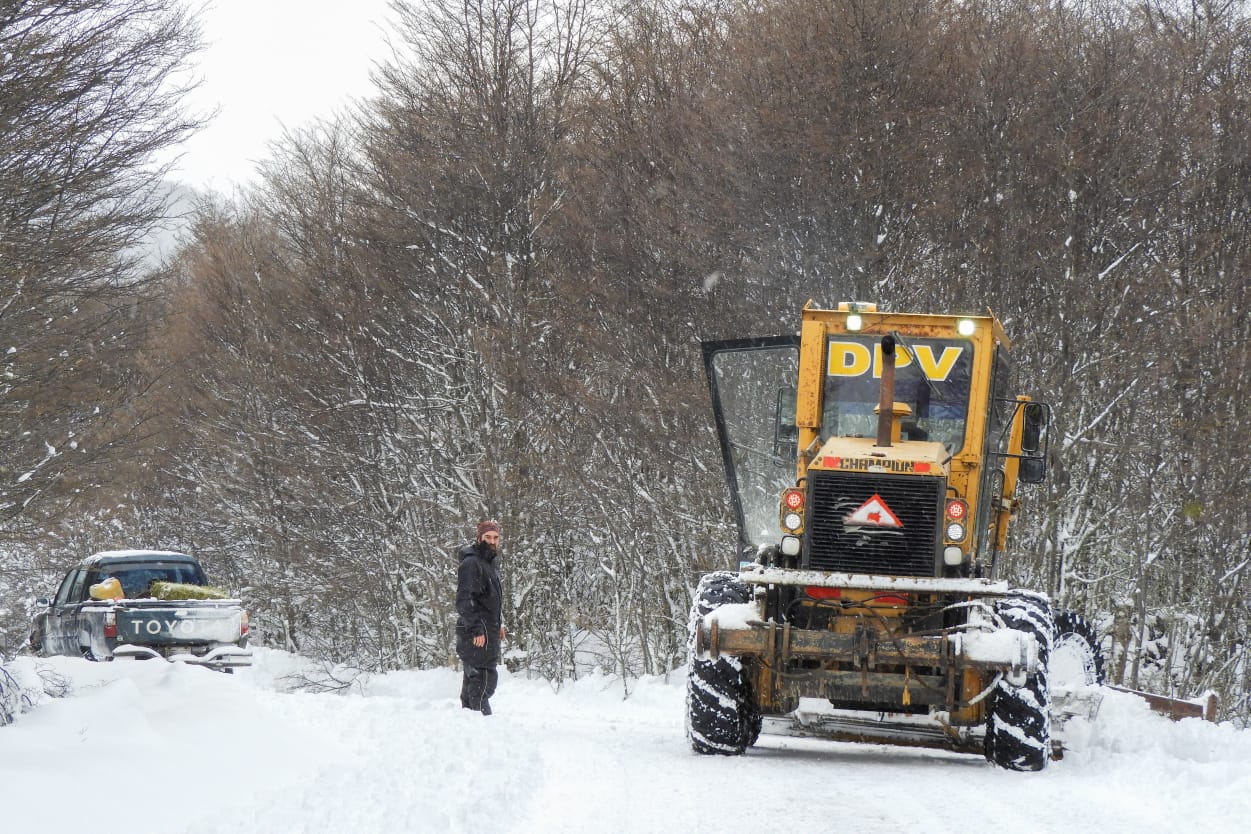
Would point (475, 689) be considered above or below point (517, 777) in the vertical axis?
below

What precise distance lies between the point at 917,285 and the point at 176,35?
9.72 meters

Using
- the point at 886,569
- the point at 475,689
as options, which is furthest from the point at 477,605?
the point at 886,569

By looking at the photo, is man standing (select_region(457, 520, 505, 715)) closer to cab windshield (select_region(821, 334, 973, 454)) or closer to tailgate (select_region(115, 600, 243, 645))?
cab windshield (select_region(821, 334, 973, 454))

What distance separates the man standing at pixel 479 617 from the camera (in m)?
12.1

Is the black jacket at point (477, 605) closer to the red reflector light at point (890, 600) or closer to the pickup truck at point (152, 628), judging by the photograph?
the red reflector light at point (890, 600)

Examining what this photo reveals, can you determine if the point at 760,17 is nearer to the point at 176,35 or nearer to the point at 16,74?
the point at 176,35

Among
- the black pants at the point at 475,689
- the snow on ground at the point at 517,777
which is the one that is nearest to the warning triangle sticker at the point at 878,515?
the snow on ground at the point at 517,777

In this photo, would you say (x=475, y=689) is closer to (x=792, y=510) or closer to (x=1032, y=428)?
(x=792, y=510)

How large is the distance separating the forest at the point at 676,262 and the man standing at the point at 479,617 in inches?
231

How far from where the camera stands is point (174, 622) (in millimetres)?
17688

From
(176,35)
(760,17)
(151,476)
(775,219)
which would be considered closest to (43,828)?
(176,35)

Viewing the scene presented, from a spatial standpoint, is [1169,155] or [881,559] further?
[1169,155]

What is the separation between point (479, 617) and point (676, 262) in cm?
884

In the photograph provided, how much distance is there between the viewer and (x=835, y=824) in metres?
7.15
